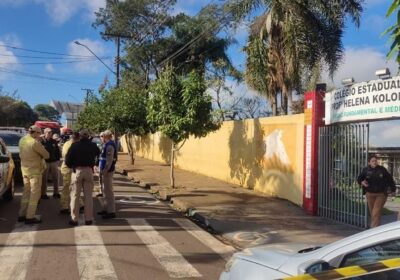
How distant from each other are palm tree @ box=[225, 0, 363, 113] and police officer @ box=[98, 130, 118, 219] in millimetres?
9942

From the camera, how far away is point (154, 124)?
1762 centimetres

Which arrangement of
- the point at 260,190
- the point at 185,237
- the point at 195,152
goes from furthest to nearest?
the point at 195,152 → the point at 260,190 → the point at 185,237

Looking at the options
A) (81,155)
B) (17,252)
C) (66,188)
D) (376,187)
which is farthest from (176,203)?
(17,252)

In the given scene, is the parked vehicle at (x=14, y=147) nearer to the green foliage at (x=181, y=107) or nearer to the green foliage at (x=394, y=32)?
the green foliage at (x=181, y=107)

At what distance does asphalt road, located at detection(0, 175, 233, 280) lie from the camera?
→ 285 inches

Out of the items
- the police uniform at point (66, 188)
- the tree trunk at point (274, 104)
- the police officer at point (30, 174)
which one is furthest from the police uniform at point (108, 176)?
the tree trunk at point (274, 104)

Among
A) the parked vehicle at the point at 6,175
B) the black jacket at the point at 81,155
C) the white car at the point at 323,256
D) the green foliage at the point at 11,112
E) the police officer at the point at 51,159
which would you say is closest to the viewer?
the white car at the point at 323,256

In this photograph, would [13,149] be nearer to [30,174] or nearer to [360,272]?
[30,174]

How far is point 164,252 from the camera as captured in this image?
8516mm

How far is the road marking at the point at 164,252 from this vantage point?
735cm

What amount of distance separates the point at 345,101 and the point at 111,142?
4917 millimetres

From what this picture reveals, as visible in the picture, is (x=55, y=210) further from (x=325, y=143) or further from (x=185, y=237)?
(x=325, y=143)

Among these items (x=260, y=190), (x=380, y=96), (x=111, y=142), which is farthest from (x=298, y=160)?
(x=111, y=142)

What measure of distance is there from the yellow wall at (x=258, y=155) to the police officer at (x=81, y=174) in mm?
5666
